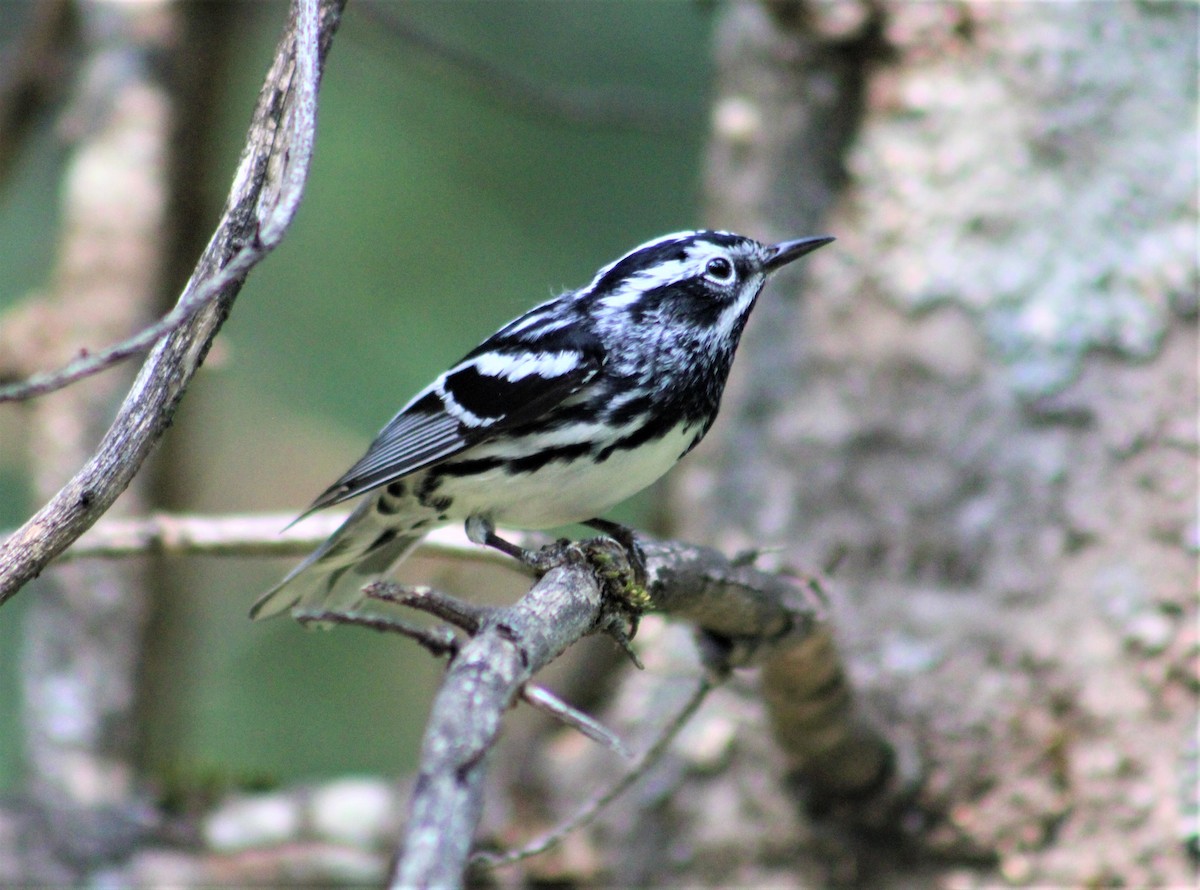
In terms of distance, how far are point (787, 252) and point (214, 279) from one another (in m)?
1.79

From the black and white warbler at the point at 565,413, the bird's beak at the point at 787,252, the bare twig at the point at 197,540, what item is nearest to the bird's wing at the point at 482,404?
the black and white warbler at the point at 565,413

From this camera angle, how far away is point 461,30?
282 inches

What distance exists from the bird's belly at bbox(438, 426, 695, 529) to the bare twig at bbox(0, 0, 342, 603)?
3.35 ft

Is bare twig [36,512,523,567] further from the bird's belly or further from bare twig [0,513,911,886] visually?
the bird's belly

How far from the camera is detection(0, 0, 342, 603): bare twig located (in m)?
1.81

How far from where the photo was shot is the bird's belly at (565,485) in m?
2.78

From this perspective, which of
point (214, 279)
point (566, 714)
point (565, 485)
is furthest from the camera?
point (565, 485)

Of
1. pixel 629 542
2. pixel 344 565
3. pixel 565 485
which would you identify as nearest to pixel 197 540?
pixel 344 565

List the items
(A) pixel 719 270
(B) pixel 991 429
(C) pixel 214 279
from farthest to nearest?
(B) pixel 991 429 < (A) pixel 719 270 < (C) pixel 214 279

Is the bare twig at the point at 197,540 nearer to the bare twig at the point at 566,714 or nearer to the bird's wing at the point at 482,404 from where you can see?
the bird's wing at the point at 482,404

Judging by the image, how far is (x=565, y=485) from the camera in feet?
9.17

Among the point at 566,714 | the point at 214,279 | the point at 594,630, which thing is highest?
the point at 214,279

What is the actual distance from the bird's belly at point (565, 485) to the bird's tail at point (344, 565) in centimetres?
34

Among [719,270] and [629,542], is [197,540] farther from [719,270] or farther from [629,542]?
[719,270]
